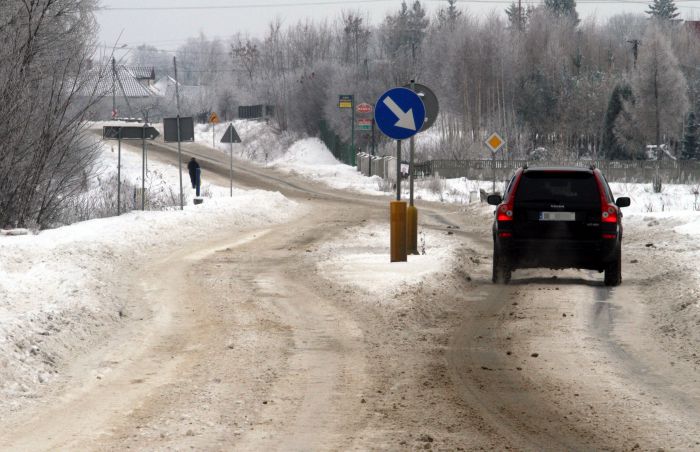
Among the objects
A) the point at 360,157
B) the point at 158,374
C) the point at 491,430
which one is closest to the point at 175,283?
the point at 158,374

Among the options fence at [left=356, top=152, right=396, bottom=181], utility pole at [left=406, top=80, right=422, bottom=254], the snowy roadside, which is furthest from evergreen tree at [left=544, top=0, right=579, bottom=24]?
utility pole at [left=406, top=80, right=422, bottom=254]

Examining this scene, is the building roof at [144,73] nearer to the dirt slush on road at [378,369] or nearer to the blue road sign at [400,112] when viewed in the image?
the dirt slush on road at [378,369]

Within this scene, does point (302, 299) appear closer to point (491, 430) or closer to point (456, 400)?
point (456, 400)

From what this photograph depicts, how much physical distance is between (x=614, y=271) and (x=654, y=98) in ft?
209

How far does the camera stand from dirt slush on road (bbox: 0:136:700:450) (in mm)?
6965

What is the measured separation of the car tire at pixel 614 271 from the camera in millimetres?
15141

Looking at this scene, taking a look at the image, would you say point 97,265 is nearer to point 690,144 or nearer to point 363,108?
point 363,108

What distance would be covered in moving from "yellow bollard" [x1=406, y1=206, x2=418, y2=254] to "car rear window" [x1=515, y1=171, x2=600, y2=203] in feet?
7.04

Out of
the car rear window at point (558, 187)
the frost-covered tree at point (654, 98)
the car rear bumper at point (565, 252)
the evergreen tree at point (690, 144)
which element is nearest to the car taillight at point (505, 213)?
the car rear window at point (558, 187)

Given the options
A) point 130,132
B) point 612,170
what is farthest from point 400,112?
point 612,170

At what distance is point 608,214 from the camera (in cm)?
1511

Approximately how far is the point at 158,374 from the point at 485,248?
46.2ft

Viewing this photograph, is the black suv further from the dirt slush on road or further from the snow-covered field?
the snow-covered field

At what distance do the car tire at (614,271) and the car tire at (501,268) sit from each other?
1.38m
